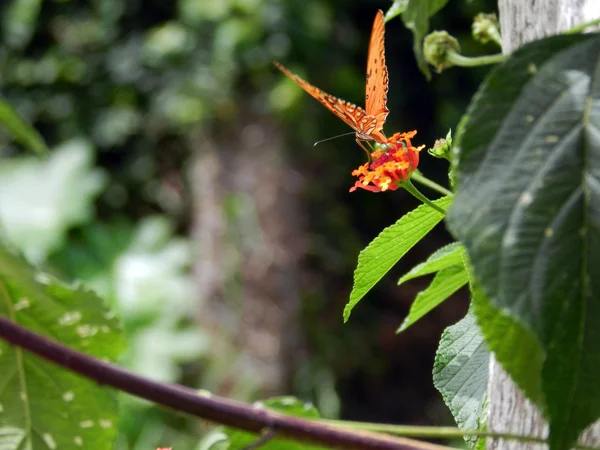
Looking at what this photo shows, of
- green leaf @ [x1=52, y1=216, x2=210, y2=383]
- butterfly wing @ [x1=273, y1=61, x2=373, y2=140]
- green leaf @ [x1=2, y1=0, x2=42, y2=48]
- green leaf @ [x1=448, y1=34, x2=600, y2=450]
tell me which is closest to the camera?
green leaf @ [x1=448, y1=34, x2=600, y2=450]

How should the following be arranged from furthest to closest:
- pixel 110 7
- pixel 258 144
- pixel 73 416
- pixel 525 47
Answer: pixel 110 7 → pixel 258 144 → pixel 73 416 → pixel 525 47

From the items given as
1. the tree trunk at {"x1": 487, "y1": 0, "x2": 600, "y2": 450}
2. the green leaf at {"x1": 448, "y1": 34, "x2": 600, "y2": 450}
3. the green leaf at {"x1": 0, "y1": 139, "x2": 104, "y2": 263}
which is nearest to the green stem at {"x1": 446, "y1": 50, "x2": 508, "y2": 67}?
the tree trunk at {"x1": 487, "y1": 0, "x2": 600, "y2": 450}

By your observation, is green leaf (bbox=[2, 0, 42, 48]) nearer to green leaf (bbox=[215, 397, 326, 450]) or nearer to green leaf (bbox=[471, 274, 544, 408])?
green leaf (bbox=[215, 397, 326, 450])

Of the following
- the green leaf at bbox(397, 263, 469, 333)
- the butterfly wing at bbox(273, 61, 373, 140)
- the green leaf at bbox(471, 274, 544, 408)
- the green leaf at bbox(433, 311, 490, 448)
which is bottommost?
the green leaf at bbox(433, 311, 490, 448)

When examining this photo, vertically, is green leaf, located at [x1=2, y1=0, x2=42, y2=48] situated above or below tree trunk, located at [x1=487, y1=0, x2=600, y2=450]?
below

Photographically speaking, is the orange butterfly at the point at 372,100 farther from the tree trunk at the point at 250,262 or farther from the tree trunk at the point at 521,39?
the tree trunk at the point at 250,262

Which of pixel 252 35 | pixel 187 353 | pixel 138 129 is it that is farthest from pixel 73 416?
pixel 138 129

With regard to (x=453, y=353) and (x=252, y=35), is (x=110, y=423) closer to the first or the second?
(x=453, y=353)
